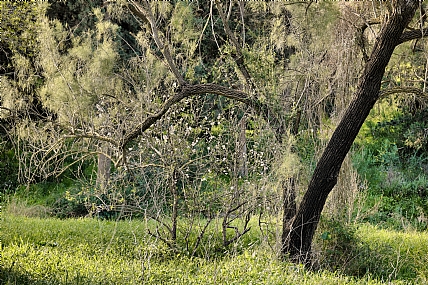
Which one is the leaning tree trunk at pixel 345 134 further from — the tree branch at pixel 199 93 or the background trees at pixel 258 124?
Result: the tree branch at pixel 199 93

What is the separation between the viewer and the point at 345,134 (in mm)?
5699

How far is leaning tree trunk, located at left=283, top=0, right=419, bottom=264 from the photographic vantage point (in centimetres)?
550

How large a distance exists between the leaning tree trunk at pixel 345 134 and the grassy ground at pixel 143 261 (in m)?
A: 0.38

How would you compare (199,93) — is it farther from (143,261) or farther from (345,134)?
(143,261)

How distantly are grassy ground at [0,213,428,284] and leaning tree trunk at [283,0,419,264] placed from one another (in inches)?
14.8

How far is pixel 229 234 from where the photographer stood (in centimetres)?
699

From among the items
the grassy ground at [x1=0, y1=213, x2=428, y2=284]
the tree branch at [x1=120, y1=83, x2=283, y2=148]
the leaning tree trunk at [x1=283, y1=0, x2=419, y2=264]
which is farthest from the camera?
the tree branch at [x1=120, y1=83, x2=283, y2=148]

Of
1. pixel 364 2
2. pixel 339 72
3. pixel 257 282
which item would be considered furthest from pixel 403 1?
pixel 257 282

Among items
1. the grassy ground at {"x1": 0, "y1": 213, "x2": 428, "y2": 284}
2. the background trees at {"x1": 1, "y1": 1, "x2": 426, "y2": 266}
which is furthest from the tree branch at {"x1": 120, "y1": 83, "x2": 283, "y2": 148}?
the grassy ground at {"x1": 0, "y1": 213, "x2": 428, "y2": 284}

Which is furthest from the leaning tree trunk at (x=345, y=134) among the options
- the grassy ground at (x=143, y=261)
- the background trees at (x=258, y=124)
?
the grassy ground at (x=143, y=261)

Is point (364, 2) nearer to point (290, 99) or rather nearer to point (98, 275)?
point (290, 99)

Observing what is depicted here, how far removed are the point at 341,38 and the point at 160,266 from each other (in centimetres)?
338

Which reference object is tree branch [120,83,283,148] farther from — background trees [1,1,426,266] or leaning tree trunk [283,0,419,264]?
leaning tree trunk [283,0,419,264]

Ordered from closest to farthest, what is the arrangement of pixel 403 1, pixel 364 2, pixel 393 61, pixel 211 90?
pixel 403 1
pixel 211 90
pixel 364 2
pixel 393 61
